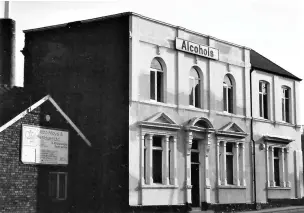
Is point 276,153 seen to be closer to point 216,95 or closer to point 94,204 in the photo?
point 216,95

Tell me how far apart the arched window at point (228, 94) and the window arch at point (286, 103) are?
5031 millimetres

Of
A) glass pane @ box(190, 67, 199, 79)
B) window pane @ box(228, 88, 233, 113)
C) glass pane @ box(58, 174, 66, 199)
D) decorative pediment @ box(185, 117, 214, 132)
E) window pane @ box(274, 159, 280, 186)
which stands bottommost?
glass pane @ box(58, 174, 66, 199)

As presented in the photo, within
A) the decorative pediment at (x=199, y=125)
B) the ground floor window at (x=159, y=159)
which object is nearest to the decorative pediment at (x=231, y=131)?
the decorative pediment at (x=199, y=125)

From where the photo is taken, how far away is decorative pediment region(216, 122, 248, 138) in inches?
1189

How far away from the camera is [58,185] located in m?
25.9

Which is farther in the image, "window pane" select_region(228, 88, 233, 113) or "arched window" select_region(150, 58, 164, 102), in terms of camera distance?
"window pane" select_region(228, 88, 233, 113)

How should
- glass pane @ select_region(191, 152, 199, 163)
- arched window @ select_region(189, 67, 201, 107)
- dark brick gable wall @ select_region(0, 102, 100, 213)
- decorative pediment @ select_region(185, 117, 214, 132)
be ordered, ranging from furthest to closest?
arched window @ select_region(189, 67, 201, 107) < glass pane @ select_region(191, 152, 199, 163) < decorative pediment @ select_region(185, 117, 214, 132) < dark brick gable wall @ select_region(0, 102, 100, 213)

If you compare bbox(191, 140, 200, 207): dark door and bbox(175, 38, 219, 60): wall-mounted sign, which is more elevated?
bbox(175, 38, 219, 60): wall-mounted sign

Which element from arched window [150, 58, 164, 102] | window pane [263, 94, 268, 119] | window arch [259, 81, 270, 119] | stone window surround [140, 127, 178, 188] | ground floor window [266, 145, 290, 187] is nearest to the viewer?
stone window surround [140, 127, 178, 188]

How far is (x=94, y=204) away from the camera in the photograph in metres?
26.1

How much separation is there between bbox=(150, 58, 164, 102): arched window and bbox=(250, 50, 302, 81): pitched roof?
7.14 m

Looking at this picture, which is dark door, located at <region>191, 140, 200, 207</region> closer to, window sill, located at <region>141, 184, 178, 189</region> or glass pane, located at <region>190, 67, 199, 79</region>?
window sill, located at <region>141, 184, 178, 189</region>

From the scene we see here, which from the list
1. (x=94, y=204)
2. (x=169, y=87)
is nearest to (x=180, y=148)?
(x=169, y=87)

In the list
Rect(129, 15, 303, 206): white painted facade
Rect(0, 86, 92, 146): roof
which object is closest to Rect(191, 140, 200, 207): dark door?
Rect(129, 15, 303, 206): white painted facade
